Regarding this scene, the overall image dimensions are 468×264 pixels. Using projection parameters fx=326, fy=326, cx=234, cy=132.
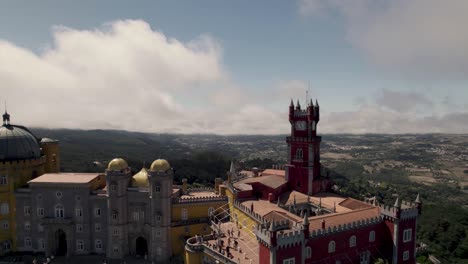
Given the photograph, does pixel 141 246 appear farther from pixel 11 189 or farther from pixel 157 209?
pixel 11 189

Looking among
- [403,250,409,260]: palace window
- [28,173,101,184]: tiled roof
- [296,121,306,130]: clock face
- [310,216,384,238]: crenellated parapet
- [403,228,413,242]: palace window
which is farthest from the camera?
[296,121,306,130]: clock face

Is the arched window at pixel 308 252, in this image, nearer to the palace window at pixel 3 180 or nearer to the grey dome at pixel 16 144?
the grey dome at pixel 16 144

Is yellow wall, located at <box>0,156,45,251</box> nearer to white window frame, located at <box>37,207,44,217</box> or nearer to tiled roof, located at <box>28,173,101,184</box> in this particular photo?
white window frame, located at <box>37,207,44,217</box>

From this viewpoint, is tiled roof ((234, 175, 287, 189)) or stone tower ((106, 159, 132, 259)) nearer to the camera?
stone tower ((106, 159, 132, 259))

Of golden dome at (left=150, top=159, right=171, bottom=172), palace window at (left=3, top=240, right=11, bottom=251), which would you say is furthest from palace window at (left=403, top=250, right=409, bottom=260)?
palace window at (left=3, top=240, right=11, bottom=251)

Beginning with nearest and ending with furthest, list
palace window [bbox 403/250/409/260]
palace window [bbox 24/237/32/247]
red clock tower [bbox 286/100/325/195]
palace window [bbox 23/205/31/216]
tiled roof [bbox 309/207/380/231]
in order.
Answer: tiled roof [bbox 309/207/380/231], palace window [bbox 403/250/409/260], palace window [bbox 23/205/31/216], palace window [bbox 24/237/32/247], red clock tower [bbox 286/100/325/195]

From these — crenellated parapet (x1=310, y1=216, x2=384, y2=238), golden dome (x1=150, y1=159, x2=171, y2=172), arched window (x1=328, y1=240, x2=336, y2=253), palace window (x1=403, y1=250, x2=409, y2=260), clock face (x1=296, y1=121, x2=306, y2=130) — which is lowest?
palace window (x1=403, y1=250, x2=409, y2=260)

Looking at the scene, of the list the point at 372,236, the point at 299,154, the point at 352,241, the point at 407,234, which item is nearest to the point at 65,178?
the point at 299,154
